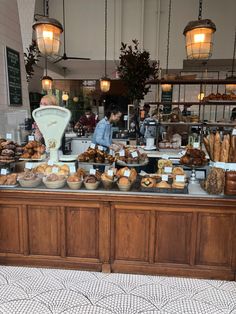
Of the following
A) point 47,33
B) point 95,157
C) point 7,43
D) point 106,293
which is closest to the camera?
point 106,293

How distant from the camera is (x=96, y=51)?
8.30 m

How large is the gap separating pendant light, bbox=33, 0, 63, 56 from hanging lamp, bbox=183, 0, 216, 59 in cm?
156

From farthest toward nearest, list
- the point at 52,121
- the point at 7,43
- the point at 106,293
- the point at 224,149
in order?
the point at 7,43 → the point at 52,121 → the point at 224,149 → the point at 106,293

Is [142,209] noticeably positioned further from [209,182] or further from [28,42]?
[28,42]

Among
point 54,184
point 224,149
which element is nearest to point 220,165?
point 224,149

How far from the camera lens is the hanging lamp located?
3.05m

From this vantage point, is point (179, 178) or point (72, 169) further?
Answer: point (72, 169)

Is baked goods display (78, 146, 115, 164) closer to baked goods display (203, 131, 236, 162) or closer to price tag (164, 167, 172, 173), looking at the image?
price tag (164, 167, 172, 173)

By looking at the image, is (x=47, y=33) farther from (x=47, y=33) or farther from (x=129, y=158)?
(x=129, y=158)

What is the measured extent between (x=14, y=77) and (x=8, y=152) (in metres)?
2.04

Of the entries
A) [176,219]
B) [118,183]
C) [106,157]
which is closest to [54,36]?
[106,157]

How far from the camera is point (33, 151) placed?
117 inches

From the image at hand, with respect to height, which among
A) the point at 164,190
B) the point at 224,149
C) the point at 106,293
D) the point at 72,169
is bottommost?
the point at 106,293

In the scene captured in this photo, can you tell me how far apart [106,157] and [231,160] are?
1336 millimetres
